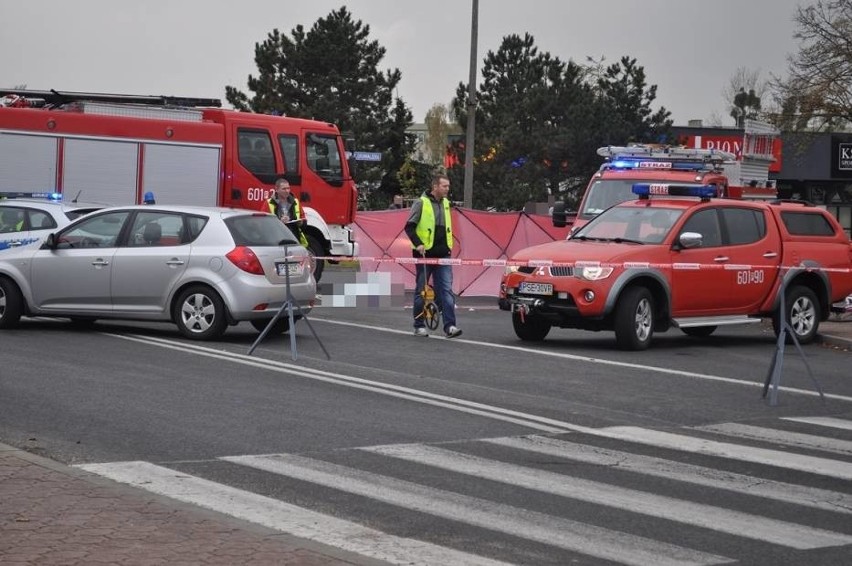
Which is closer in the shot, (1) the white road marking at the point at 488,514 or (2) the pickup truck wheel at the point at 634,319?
(1) the white road marking at the point at 488,514

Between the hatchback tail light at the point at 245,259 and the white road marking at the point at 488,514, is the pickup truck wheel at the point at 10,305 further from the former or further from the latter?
the white road marking at the point at 488,514

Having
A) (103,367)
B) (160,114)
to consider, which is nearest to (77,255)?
(103,367)

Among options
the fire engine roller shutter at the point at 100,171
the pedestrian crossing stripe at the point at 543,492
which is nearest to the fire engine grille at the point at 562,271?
the pedestrian crossing stripe at the point at 543,492

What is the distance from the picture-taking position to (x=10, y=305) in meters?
16.6

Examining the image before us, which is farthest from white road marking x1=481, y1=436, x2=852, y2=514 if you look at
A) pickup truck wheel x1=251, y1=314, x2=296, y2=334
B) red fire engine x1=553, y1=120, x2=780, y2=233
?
red fire engine x1=553, y1=120, x2=780, y2=233

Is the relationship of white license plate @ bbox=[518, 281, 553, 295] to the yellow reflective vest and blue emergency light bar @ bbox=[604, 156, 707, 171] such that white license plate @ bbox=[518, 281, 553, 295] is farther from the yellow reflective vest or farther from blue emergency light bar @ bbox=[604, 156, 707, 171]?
blue emergency light bar @ bbox=[604, 156, 707, 171]

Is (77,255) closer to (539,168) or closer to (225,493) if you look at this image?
(225,493)

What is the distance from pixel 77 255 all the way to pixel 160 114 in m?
8.68

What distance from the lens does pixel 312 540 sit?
22.9ft

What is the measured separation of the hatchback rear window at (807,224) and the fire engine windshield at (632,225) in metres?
2.06

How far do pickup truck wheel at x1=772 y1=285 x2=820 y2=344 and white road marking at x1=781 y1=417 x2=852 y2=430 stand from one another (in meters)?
6.42

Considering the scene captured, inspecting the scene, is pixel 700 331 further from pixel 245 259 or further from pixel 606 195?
pixel 245 259

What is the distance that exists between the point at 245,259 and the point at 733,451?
731 cm

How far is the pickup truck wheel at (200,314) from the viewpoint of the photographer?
15.9 metres
